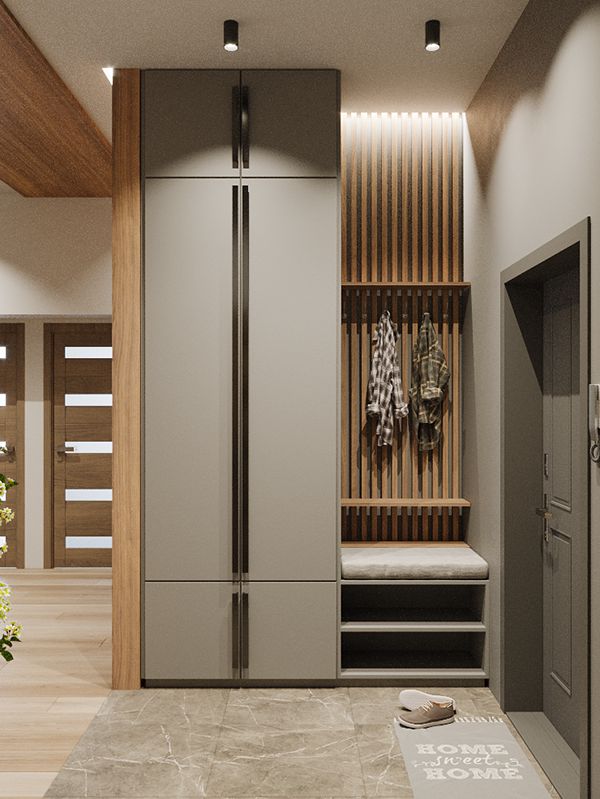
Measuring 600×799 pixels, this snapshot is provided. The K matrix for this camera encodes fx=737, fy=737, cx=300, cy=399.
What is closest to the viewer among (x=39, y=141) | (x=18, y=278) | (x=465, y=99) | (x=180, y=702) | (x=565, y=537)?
(x=565, y=537)

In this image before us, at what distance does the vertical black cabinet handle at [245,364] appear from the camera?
3.50 metres

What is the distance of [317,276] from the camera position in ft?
11.6

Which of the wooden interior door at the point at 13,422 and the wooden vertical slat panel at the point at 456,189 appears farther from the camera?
the wooden interior door at the point at 13,422

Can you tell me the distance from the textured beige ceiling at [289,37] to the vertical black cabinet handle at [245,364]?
66 centimetres

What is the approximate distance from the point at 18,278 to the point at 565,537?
4.31 m

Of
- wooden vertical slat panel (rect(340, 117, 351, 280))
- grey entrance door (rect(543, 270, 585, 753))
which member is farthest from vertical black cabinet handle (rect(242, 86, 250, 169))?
grey entrance door (rect(543, 270, 585, 753))

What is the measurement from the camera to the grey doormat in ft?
8.48

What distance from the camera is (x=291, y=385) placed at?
352cm

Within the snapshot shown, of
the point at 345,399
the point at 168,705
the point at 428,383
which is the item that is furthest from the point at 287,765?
the point at 428,383

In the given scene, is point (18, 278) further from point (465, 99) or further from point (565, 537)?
point (565, 537)

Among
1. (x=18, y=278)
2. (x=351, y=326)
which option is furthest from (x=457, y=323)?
(x=18, y=278)

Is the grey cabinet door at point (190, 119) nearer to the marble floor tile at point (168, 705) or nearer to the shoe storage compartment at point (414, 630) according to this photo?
the shoe storage compartment at point (414, 630)

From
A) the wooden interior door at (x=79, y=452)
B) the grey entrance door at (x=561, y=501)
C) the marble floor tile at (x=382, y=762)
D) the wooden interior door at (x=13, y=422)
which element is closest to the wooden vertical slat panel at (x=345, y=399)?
the grey entrance door at (x=561, y=501)

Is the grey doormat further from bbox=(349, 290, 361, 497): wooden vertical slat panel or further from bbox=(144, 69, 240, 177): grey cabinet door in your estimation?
bbox=(144, 69, 240, 177): grey cabinet door
